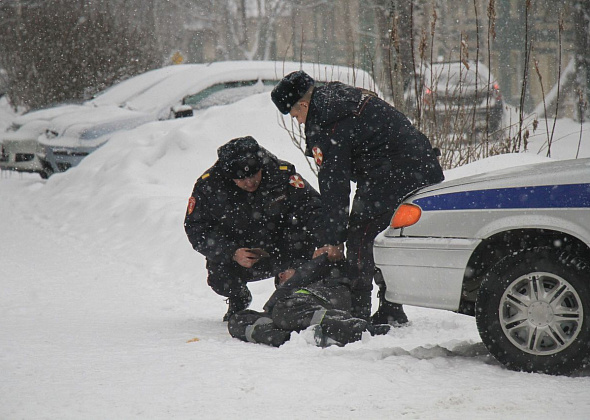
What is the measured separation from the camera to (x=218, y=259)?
5.08 m

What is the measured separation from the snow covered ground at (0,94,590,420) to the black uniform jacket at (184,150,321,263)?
23.1 inches

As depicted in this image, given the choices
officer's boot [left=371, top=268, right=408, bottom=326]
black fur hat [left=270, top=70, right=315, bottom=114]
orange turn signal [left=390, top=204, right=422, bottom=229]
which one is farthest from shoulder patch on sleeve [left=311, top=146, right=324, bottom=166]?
officer's boot [left=371, top=268, right=408, bottom=326]

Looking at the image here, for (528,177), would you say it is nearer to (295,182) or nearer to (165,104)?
(295,182)

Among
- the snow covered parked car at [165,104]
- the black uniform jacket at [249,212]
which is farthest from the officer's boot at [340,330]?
the snow covered parked car at [165,104]

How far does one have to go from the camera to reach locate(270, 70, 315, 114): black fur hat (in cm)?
440

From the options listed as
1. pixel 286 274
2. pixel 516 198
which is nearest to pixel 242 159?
pixel 286 274

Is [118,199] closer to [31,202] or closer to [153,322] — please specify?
[31,202]

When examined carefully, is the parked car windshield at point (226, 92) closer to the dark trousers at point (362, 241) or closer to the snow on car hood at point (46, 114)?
the snow on car hood at point (46, 114)

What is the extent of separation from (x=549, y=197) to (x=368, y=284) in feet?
5.21

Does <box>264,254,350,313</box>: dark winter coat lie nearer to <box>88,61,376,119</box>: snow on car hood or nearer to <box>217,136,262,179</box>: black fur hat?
<box>217,136,262,179</box>: black fur hat

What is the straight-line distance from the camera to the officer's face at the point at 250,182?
16.5 ft

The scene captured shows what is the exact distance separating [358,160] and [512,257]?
1363mm

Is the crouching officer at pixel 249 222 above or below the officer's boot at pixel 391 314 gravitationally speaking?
above

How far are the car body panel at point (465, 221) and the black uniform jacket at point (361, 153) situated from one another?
522 mm
